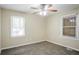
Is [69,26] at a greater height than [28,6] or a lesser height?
lesser

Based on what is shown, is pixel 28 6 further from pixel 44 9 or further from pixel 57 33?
pixel 57 33

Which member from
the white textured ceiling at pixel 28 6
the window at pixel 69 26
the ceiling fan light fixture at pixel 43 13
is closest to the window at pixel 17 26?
the white textured ceiling at pixel 28 6

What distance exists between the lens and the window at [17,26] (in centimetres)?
146

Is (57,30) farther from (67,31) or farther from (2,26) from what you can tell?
(2,26)

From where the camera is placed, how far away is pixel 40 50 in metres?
1.50

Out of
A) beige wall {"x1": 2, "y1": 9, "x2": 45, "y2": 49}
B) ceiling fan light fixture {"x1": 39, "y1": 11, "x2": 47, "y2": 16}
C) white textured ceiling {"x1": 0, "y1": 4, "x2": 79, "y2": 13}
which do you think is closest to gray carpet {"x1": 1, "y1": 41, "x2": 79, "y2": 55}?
beige wall {"x1": 2, "y1": 9, "x2": 45, "y2": 49}

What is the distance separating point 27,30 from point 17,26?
24 cm

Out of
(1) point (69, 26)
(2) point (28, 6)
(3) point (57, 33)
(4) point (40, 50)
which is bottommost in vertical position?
(4) point (40, 50)

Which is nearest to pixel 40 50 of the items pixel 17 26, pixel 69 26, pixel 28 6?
pixel 17 26

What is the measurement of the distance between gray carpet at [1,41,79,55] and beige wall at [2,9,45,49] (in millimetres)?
102

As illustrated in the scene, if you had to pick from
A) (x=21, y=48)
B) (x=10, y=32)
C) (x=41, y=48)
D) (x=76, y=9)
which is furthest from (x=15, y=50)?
(x=76, y=9)

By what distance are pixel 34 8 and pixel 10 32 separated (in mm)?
731

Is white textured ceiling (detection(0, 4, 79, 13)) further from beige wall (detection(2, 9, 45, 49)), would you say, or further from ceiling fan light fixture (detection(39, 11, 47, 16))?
ceiling fan light fixture (detection(39, 11, 47, 16))
